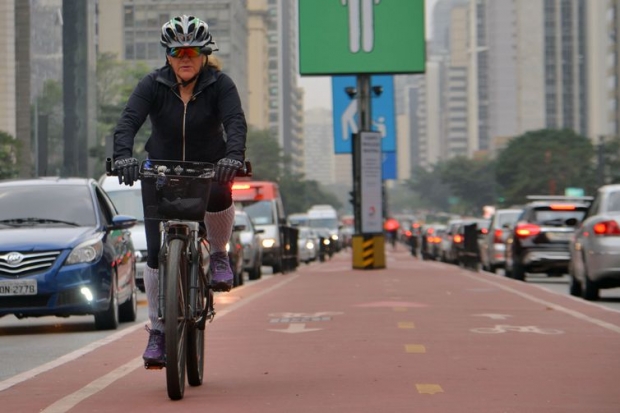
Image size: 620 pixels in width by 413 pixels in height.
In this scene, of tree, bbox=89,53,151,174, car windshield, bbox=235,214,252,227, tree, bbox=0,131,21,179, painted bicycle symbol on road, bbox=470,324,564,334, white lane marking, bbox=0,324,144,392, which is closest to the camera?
white lane marking, bbox=0,324,144,392

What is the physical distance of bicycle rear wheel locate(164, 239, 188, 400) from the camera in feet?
28.3

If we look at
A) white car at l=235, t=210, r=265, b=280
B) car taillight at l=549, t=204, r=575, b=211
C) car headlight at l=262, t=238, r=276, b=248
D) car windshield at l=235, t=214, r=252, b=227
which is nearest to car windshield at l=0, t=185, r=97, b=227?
car taillight at l=549, t=204, r=575, b=211

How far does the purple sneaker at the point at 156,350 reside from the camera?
8914 millimetres

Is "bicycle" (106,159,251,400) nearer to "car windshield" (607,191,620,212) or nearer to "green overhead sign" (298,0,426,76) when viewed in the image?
"car windshield" (607,191,620,212)

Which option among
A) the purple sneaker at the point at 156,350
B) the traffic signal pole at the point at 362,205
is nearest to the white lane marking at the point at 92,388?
the purple sneaker at the point at 156,350

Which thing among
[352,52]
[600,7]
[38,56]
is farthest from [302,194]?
[352,52]

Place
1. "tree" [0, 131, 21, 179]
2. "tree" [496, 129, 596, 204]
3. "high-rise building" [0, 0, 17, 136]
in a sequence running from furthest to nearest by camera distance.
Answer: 1. "tree" [496, 129, 596, 204]
2. "high-rise building" [0, 0, 17, 136]
3. "tree" [0, 131, 21, 179]

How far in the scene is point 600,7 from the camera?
18762 cm

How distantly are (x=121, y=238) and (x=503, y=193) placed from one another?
4665 inches

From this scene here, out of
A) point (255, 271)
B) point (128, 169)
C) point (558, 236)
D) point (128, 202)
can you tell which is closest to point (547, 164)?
point (255, 271)

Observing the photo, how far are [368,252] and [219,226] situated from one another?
34.7 m

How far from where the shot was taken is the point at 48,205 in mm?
16781

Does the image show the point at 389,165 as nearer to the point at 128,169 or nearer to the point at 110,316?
the point at 110,316

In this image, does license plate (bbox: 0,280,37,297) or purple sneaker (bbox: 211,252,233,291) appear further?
license plate (bbox: 0,280,37,297)
